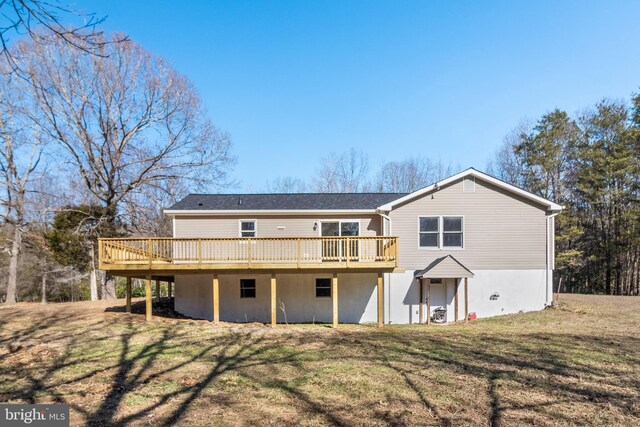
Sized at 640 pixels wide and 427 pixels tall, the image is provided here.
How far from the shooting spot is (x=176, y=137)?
70.6 feet

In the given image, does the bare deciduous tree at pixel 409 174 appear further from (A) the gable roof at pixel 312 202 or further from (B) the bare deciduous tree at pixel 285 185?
(A) the gable roof at pixel 312 202

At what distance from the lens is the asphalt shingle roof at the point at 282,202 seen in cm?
1572

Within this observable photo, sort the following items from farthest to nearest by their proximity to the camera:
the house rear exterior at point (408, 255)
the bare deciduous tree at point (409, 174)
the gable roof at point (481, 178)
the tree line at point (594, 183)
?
1. the bare deciduous tree at point (409, 174)
2. the tree line at point (594, 183)
3. the gable roof at point (481, 178)
4. the house rear exterior at point (408, 255)

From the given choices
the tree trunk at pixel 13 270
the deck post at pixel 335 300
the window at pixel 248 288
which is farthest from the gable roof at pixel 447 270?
the tree trunk at pixel 13 270

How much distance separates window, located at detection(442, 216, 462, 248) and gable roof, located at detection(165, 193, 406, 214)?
2.34 meters

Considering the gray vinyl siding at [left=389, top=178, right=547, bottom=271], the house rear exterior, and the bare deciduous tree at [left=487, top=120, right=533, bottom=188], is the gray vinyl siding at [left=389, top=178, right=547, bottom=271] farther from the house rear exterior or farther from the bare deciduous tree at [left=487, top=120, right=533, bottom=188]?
the bare deciduous tree at [left=487, top=120, right=533, bottom=188]

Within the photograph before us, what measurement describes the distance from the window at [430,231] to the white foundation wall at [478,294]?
4.49ft

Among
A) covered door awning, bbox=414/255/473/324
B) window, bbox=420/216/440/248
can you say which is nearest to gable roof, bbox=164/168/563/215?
window, bbox=420/216/440/248

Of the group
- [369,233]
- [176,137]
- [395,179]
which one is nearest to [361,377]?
[369,233]

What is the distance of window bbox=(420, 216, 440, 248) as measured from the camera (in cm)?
1502

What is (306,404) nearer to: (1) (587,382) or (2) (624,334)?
(1) (587,382)

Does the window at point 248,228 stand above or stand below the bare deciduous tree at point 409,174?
below

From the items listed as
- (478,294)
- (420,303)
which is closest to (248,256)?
(420,303)

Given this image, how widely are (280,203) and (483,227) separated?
8246 mm
